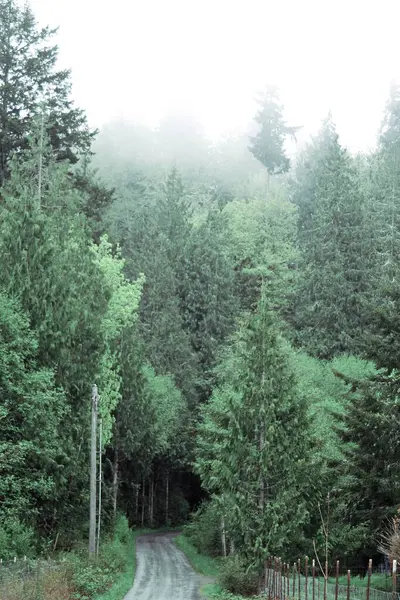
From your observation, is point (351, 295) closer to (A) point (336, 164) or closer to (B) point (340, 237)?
(B) point (340, 237)

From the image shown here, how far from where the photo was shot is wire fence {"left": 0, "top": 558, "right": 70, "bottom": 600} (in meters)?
20.4

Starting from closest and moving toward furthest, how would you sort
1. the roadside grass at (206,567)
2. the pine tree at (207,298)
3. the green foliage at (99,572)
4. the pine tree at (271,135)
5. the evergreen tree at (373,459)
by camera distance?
the green foliage at (99,572), the evergreen tree at (373,459), the roadside grass at (206,567), the pine tree at (207,298), the pine tree at (271,135)

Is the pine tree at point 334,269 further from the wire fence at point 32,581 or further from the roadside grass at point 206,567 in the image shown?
the wire fence at point 32,581

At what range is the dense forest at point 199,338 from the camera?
31.6 m

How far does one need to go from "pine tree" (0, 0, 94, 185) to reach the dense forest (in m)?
0.13

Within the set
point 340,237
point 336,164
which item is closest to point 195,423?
point 340,237

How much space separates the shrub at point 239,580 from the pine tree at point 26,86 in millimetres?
28804

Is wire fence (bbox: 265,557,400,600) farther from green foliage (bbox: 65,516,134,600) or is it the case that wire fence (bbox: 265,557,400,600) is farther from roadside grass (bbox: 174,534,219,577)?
roadside grass (bbox: 174,534,219,577)

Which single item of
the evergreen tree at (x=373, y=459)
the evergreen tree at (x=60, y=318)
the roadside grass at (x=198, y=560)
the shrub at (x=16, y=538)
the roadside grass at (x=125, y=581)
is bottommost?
the roadside grass at (x=198, y=560)

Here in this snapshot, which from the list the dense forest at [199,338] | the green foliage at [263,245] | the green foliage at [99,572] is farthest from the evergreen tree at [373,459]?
the green foliage at [263,245]

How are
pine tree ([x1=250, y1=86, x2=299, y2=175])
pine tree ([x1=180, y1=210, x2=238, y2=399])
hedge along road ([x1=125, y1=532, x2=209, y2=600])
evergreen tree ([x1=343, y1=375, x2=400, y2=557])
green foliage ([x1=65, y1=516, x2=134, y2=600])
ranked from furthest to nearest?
pine tree ([x1=250, y1=86, x2=299, y2=175]) → pine tree ([x1=180, y1=210, x2=238, y2=399]) → hedge along road ([x1=125, y1=532, x2=209, y2=600]) → evergreen tree ([x1=343, y1=375, x2=400, y2=557]) → green foliage ([x1=65, y1=516, x2=134, y2=600])

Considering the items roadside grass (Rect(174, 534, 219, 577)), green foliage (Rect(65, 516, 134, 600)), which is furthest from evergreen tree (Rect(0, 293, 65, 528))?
roadside grass (Rect(174, 534, 219, 577))

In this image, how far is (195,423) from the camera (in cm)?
6488

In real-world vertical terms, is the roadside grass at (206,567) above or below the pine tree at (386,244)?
below
